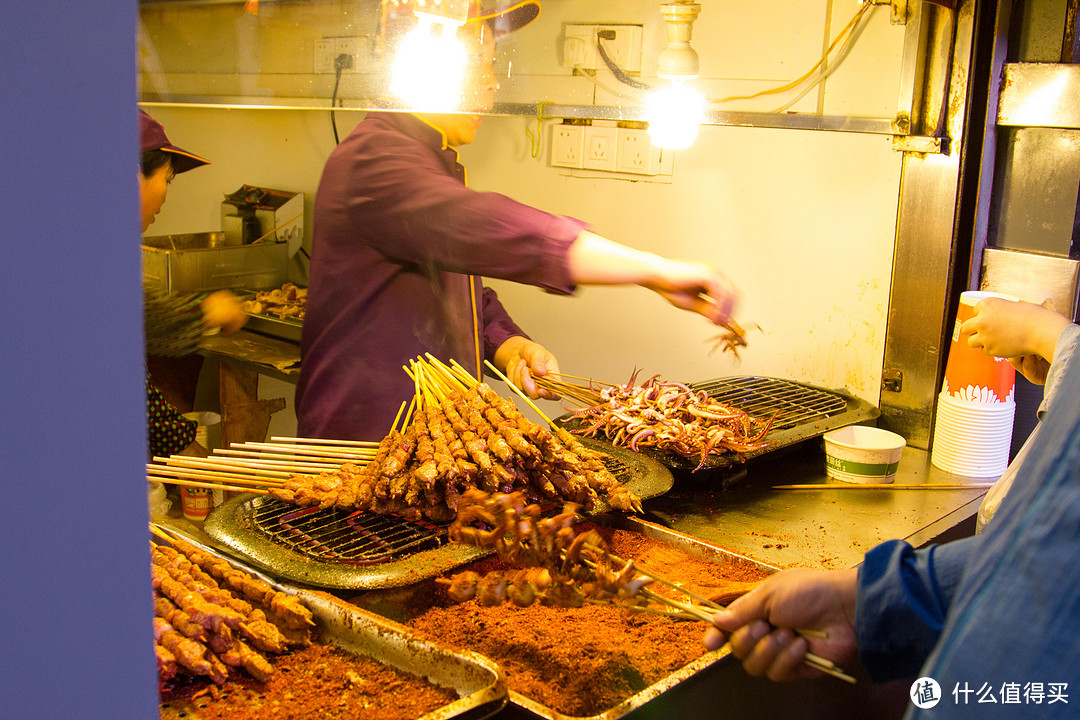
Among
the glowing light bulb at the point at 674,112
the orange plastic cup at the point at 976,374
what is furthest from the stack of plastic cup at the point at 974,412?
the glowing light bulb at the point at 674,112

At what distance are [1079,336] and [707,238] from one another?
73.8 inches

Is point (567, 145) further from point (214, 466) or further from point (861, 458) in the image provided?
point (214, 466)

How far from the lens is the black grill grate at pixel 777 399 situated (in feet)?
10.0

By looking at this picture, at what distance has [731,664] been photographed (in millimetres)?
1726

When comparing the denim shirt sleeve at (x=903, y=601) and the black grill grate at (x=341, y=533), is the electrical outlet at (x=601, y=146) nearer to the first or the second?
the black grill grate at (x=341, y=533)

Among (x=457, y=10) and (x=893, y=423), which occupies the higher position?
(x=457, y=10)

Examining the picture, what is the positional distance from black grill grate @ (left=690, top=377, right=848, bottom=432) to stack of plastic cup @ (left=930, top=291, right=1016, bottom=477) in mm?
367

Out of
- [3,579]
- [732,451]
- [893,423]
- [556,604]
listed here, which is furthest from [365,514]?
[893,423]

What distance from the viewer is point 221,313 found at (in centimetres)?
221

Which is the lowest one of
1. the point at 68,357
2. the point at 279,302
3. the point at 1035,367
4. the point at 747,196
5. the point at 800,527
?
the point at 800,527

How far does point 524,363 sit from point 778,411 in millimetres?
881

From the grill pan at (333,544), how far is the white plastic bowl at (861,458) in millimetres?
973

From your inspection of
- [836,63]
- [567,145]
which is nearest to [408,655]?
[836,63]

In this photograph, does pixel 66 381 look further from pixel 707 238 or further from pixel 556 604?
pixel 707 238
